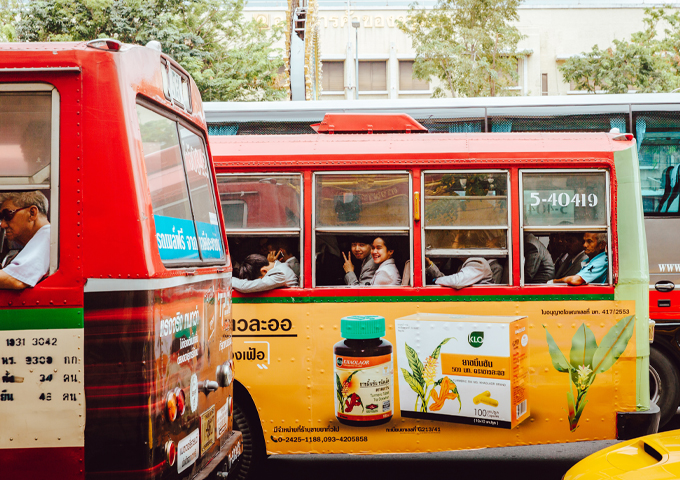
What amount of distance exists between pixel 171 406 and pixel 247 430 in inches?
78.1

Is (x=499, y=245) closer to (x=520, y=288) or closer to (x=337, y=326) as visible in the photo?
(x=520, y=288)

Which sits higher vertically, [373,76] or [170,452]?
[373,76]

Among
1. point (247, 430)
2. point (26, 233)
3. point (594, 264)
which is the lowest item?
point (247, 430)

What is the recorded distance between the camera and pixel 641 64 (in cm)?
2094

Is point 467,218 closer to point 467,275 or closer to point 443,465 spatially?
point 467,275

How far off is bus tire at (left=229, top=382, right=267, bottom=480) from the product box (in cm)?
120

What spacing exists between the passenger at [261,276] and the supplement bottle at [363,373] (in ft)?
1.87

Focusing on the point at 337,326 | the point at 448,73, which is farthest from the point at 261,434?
the point at 448,73

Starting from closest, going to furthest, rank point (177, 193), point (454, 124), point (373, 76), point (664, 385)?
1. point (177, 193)
2. point (664, 385)
3. point (454, 124)
4. point (373, 76)

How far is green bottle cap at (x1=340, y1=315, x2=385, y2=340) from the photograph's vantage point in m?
4.99

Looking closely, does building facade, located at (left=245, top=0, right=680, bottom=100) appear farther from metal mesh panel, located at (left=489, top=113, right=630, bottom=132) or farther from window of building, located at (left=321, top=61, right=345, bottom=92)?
metal mesh panel, located at (left=489, top=113, right=630, bottom=132)

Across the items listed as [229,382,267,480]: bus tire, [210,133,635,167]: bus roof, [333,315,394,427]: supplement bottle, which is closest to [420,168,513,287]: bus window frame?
[210,133,635,167]: bus roof

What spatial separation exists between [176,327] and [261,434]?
7.16 ft

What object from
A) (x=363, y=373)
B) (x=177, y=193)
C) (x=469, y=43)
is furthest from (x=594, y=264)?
(x=469, y=43)
